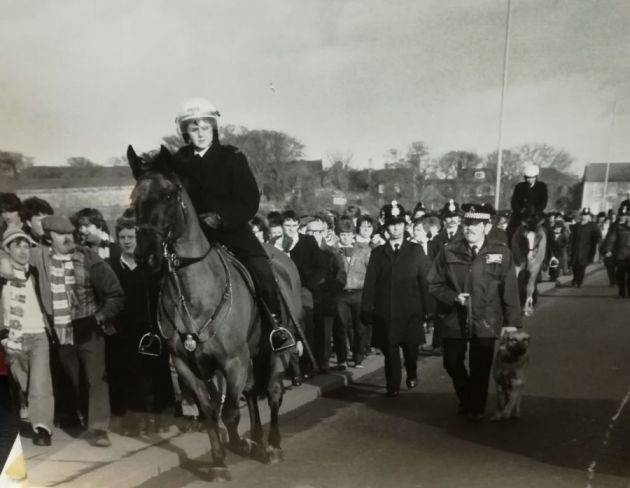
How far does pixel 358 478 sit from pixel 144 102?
1.97 meters

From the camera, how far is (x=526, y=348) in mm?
3797

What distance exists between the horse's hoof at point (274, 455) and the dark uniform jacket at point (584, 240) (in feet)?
5.42

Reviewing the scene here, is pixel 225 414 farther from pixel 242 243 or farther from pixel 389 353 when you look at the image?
pixel 389 353

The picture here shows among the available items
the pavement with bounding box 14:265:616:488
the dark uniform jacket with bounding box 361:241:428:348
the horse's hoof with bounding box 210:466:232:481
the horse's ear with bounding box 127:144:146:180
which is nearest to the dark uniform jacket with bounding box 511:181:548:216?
the pavement with bounding box 14:265:616:488

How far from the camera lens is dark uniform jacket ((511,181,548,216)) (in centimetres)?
312

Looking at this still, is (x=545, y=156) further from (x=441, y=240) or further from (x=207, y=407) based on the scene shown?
(x=207, y=407)

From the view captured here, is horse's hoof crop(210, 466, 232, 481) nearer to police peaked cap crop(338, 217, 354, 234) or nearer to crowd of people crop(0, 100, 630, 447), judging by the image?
crowd of people crop(0, 100, 630, 447)

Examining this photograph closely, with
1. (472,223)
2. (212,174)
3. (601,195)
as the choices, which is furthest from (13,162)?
(601,195)

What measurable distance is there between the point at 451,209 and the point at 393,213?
65cm

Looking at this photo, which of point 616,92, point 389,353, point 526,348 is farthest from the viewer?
point 389,353

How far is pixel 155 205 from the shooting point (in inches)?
Result: 133

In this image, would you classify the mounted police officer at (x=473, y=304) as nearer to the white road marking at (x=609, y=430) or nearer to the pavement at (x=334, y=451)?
the pavement at (x=334, y=451)

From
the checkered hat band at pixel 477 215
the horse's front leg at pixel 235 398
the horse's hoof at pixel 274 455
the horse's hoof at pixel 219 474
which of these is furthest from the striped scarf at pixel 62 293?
the checkered hat band at pixel 477 215

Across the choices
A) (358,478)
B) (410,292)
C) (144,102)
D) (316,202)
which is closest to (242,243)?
(316,202)
